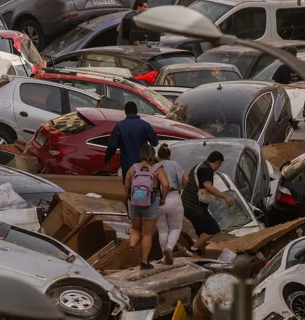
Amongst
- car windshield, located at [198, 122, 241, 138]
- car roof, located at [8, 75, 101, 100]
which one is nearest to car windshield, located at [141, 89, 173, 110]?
car roof, located at [8, 75, 101, 100]

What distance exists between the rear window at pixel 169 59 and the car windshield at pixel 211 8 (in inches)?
134

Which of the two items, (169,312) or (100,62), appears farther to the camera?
(100,62)

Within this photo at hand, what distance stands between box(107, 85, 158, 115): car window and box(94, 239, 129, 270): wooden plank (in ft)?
24.3

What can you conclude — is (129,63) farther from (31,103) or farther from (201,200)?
(201,200)

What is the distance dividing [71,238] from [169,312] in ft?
6.14

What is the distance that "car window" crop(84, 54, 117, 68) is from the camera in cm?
2392

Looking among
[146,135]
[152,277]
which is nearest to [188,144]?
[146,135]

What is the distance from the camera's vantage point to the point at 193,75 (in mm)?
22438

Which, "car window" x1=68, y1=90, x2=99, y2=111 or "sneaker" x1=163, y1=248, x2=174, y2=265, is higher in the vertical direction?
"sneaker" x1=163, y1=248, x2=174, y2=265

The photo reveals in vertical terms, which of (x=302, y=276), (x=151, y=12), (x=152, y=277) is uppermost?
(x=151, y=12)

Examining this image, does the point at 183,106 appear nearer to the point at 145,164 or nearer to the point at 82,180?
the point at 82,180

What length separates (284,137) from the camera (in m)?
19.0

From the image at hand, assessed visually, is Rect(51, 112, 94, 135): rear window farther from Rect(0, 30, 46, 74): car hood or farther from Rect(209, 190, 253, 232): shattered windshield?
Rect(0, 30, 46, 74): car hood

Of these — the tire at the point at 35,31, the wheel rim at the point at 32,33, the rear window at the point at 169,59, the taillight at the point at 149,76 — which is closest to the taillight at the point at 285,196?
the taillight at the point at 149,76
